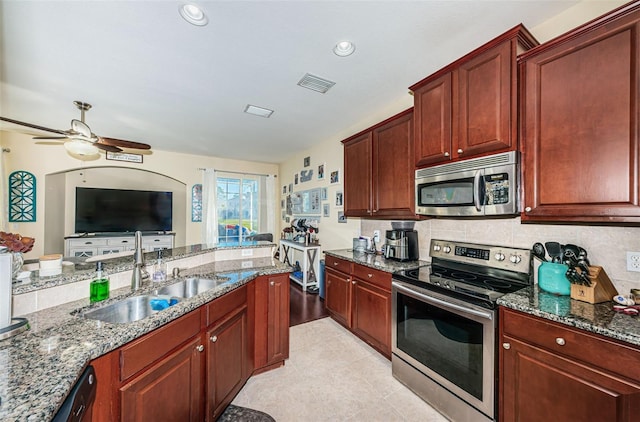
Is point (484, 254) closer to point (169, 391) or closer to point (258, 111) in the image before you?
point (169, 391)

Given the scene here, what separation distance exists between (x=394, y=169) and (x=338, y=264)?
130 cm

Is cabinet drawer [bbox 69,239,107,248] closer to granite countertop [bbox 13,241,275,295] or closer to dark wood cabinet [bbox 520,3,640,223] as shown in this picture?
granite countertop [bbox 13,241,275,295]

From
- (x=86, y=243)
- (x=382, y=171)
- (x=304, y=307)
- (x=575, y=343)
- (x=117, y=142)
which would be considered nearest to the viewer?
(x=575, y=343)

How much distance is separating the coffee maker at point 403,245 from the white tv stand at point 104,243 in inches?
159

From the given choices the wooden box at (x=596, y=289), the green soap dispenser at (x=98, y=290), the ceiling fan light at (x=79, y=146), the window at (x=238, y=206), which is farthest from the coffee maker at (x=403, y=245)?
the window at (x=238, y=206)

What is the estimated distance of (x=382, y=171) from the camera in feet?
8.79

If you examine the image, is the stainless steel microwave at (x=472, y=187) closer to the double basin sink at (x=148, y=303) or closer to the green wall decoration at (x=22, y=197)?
the double basin sink at (x=148, y=303)

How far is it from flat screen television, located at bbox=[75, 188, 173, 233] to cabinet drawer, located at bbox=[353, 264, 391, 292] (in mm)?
4549

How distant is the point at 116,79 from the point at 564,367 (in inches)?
155

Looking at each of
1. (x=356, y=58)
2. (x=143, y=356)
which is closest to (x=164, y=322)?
(x=143, y=356)

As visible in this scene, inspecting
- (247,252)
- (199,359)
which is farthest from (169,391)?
(247,252)

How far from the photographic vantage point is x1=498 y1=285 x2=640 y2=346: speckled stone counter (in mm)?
1046

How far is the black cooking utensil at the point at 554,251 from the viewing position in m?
1.54

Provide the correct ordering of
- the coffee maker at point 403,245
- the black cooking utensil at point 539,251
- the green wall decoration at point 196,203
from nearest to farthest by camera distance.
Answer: the black cooking utensil at point 539,251 < the coffee maker at point 403,245 < the green wall decoration at point 196,203
